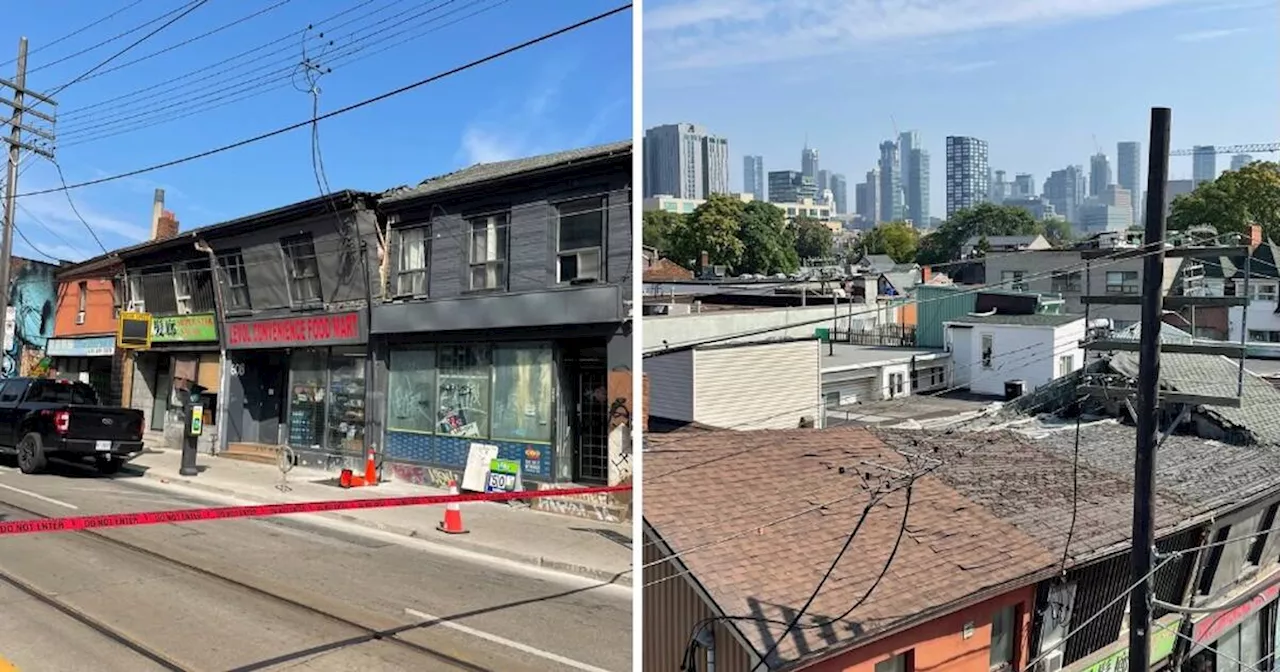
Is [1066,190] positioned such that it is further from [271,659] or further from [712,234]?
[271,659]

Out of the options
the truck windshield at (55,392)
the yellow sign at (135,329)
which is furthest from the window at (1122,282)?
the truck windshield at (55,392)

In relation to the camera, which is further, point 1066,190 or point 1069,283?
point 1069,283

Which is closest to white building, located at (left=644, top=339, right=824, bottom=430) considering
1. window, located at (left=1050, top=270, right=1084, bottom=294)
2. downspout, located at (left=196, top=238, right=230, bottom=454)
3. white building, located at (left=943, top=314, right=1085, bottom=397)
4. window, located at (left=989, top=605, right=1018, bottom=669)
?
window, located at (left=989, top=605, right=1018, bottom=669)

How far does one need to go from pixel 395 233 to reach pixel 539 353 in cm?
219

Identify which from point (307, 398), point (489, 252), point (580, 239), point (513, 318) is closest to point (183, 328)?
point (307, 398)

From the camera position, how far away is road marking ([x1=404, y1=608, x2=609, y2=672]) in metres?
4.03

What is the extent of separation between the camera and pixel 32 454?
9.38m

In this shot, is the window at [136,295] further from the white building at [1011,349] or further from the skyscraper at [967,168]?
the white building at [1011,349]

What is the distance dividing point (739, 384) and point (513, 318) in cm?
503

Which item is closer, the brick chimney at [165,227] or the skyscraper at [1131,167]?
the skyscraper at [1131,167]

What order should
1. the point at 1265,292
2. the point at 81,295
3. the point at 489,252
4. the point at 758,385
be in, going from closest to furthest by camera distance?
the point at 758,385, the point at 489,252, the point at 81,295, the point at 1265,292

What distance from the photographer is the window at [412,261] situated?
9.34m

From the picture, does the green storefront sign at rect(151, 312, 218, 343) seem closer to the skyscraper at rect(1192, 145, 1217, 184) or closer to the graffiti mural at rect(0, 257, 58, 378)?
the graffiti mural at rect(0, 257, 58, 378)

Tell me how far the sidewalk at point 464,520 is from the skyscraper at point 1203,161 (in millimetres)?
5677
